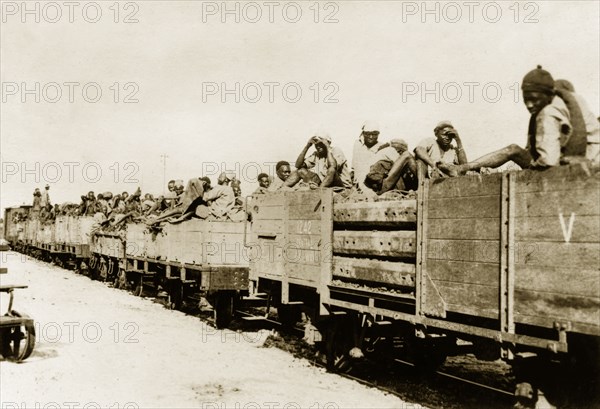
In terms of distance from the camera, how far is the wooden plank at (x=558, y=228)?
4086 millimetres

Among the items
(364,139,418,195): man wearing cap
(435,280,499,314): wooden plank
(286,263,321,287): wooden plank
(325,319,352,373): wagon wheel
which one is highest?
(364,139,418,195): man wearing cap

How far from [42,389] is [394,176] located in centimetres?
448

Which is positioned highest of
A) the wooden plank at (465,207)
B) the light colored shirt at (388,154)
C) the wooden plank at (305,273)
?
the light colored shirt at (388,154)

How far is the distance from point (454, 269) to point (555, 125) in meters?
1.46

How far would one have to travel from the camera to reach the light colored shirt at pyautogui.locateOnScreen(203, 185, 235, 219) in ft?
38.8

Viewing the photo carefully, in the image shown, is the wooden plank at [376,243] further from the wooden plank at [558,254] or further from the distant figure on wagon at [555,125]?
the distant figure on wagon at [555,125]

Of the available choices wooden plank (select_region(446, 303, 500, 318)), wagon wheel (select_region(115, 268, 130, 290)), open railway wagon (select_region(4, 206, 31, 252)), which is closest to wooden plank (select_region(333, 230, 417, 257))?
wooden plank (select_region(446, 303, 500, 318))

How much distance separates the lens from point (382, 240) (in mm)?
6164

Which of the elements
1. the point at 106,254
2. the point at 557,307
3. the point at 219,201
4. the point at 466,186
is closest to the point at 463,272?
the point at 466,186

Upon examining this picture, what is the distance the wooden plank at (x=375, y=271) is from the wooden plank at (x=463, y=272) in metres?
0.35

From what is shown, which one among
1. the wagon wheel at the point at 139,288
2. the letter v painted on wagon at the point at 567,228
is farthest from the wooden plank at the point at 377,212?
the wagon wheel at the point at 139,288

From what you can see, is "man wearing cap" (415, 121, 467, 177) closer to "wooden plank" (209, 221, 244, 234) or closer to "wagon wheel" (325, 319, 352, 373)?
"wagon wheel" (325, 319, 352, 373)

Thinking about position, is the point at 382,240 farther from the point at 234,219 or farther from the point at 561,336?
the point at 234,219

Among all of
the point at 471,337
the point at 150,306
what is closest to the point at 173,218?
the point at 150,306
